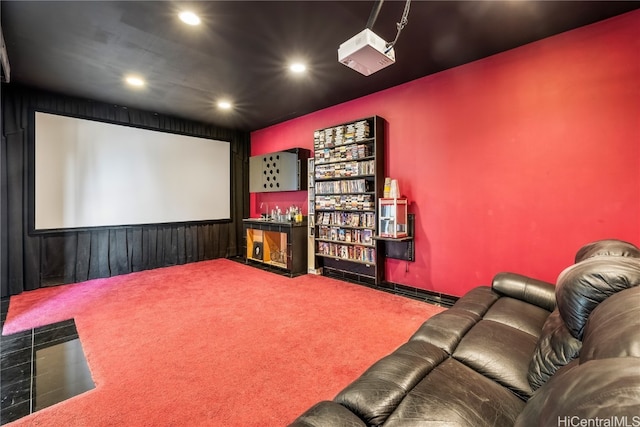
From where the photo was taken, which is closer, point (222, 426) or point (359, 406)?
point (359, 406)

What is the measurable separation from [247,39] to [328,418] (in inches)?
119

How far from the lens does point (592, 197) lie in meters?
2.53

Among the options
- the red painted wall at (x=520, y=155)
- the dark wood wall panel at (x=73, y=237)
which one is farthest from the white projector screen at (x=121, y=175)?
the red painted wall at (x=520, y=155)

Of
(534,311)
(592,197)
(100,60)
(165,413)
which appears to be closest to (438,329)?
(534,311)

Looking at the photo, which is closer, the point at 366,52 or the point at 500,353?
the point at 500,353

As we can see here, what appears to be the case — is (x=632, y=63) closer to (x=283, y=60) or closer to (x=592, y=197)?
(x=592, y=197)

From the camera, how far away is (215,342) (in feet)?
8.01

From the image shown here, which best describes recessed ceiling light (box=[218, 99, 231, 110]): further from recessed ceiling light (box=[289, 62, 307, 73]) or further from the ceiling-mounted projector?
the ceiling-mounted projector

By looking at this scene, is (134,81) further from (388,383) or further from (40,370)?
(388,383)

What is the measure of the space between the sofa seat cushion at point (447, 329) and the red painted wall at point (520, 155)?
63.7 inches

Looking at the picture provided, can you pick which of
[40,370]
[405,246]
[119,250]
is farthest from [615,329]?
[119,250]

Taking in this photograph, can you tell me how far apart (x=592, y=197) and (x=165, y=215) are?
5.96m

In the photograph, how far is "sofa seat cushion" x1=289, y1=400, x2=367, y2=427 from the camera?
0.87 m

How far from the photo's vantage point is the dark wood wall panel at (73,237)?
148 inches
